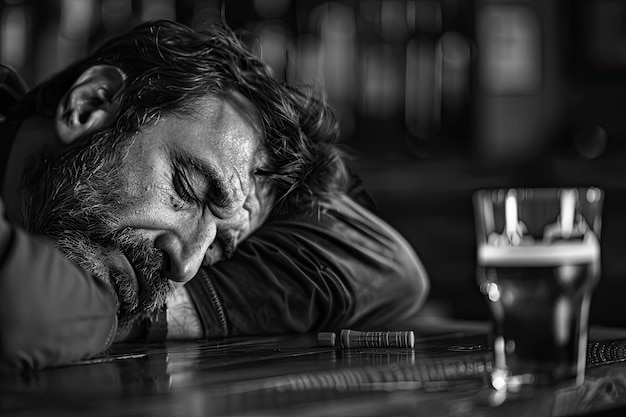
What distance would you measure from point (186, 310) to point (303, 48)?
291 centimetres

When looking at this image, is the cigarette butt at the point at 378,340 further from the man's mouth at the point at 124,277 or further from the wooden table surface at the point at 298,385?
the man's mouth at the point at 124,277

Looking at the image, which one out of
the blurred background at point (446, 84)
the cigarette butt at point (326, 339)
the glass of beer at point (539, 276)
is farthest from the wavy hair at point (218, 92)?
the blurred background at point (446, 84)

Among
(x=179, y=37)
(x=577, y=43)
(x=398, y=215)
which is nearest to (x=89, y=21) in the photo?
(x=398, y=215)

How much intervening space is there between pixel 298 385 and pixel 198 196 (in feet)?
1.80

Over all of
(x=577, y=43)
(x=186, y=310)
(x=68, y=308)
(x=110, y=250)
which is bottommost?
(x=577, y=43)

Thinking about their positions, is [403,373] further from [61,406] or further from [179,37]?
[179,37]

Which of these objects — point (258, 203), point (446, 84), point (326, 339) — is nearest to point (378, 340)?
point (326, 339)

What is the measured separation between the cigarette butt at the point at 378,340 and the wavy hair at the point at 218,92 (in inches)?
16.3

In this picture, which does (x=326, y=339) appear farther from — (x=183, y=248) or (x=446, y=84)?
(x=446, y=84)

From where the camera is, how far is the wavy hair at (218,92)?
1.54 m

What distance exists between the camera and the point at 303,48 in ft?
14.0

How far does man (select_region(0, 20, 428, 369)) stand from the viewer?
139 centimetres

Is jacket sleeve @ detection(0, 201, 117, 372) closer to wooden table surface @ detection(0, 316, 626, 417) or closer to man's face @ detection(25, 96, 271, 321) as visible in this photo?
wooden table surface @ detection(0, 316, 626, 417)

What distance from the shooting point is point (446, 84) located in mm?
4375
